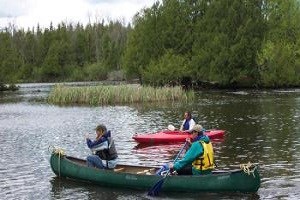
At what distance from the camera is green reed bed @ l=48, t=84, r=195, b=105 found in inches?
1987

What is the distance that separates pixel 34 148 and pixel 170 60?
5355 centimetres

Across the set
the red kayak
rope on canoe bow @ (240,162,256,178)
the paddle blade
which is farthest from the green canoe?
the red kayak

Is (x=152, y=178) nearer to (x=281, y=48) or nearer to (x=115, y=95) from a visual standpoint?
(x=115, y=95)

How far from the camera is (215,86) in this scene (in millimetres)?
78625

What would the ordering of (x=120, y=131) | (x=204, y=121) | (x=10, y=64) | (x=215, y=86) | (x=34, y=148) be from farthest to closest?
(x=10, y=64) → (x=215, y=86) → (x=204, y=121) → (x=120, y=131) → (x=34, y=148)

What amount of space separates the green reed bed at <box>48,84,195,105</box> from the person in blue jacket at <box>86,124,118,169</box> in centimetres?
3265

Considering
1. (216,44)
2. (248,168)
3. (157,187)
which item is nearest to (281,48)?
(216,44)

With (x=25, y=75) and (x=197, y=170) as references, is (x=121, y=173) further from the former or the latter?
(x=25, y=75)

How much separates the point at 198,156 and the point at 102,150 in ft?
11.8

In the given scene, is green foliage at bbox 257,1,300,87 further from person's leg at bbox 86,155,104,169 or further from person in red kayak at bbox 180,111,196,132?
person's leg at bbox 86,155,104,169

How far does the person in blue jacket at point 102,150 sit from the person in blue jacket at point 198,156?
99.2 inches

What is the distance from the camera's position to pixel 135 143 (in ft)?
87.2

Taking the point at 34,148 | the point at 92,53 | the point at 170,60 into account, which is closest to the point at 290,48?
the point at 170,60

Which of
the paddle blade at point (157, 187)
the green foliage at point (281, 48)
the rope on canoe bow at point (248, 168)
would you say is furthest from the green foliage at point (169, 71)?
the rope on canoe bow at point (248, 168)
